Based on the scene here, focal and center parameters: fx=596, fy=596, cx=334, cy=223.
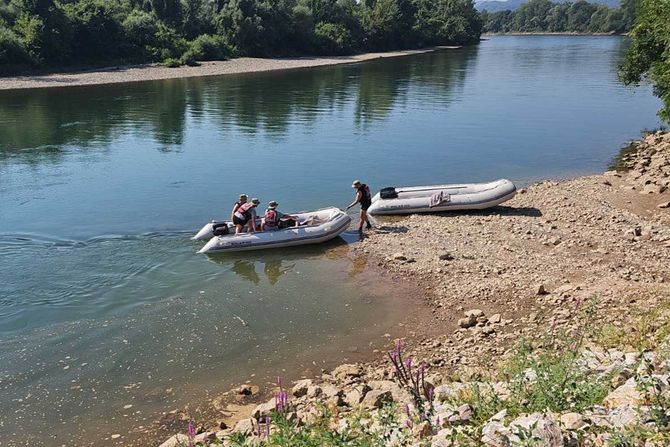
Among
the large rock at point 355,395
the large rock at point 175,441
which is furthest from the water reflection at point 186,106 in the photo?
the large rock at point 355,395

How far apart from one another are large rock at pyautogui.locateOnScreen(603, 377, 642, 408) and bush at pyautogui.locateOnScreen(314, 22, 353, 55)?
94.3 meters

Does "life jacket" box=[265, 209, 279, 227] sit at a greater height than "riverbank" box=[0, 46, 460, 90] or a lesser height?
lesser

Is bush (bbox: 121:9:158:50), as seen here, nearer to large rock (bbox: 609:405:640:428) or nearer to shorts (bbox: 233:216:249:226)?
shorts (bbox: 233:216:249:226)

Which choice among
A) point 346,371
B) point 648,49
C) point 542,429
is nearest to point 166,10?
point 648,49

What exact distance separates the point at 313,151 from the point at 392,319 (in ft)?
60.6

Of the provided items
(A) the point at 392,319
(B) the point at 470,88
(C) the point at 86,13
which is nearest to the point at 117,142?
(A) the point at 392,319

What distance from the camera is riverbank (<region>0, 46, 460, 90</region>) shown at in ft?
187

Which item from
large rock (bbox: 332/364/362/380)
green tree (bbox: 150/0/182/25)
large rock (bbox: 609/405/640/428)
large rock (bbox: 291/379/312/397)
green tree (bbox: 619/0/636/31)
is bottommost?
large rock (bbox: 332/364/362/380)

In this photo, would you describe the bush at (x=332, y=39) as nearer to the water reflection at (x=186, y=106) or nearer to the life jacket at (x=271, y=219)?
the water reflection at (x=186, y=106)

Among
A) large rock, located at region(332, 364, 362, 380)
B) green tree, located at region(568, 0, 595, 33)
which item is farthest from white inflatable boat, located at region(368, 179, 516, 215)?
green tree, located at region(568, 0, 595, 33)

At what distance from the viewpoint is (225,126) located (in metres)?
36.6

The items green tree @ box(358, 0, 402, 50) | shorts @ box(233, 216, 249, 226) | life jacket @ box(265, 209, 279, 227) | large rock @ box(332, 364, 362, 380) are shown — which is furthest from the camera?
green tree @ box(358, 0, 402, 50)

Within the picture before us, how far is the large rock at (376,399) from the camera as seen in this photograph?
8.21 metres

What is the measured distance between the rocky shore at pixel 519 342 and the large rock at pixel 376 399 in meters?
0.02
